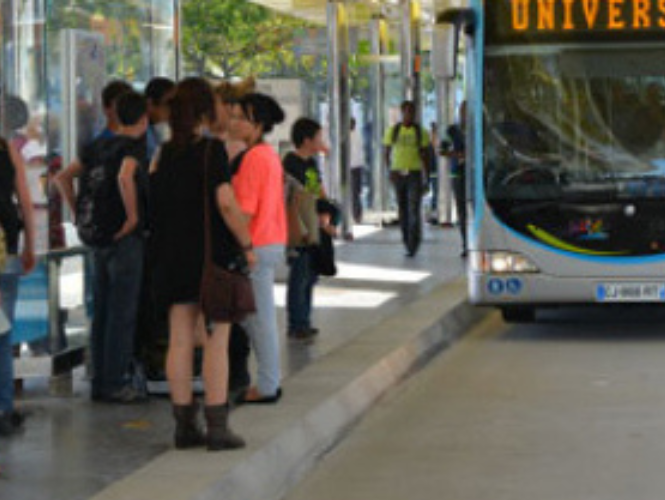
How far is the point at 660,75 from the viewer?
17078 millimetres

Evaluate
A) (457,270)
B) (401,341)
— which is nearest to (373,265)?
(457,270)

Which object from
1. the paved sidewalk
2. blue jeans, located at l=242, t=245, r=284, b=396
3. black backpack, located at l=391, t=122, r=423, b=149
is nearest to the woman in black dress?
the paved sidewalk

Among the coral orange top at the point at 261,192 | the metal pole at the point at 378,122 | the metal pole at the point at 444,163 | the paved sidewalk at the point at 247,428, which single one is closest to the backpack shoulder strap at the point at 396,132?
the metal pole at the point at 444,163

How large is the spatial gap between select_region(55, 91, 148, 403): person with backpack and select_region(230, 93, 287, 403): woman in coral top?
1.85ft

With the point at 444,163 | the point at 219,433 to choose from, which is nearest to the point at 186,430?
the point at 219,433

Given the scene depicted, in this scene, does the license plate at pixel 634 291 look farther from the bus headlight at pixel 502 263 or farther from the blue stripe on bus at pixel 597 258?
the bus headlight at pixel 502 263

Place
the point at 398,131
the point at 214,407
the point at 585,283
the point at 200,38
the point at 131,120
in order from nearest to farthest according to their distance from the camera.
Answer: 1. the point at 214,407
2. the point at 131,120
3. the point at 585,283
4. the point at 398,131
5. the point at 200,38

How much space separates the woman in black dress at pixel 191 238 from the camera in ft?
32.3

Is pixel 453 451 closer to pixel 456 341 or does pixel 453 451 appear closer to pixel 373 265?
pixel 456 341

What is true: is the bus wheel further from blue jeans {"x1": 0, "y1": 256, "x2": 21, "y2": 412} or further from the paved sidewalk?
blue jeans {"x1": 0, "y1": 256, "x2": 21, "y2": 412}

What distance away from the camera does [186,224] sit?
9859 millimetres

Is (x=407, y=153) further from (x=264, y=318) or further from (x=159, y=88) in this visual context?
(x=264, y=318)

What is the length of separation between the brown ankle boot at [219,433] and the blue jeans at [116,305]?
6.58 feet

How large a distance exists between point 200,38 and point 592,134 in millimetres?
38658
